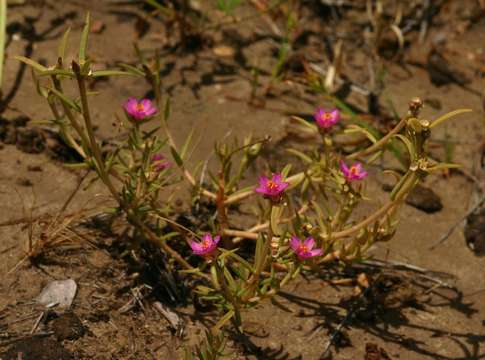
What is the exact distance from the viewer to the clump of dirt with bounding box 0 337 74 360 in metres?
2.07

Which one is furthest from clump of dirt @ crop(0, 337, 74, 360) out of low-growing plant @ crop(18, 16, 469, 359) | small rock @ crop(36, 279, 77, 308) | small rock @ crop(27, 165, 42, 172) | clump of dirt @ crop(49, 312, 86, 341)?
small rock @ crop(27, 165, 42, 172)

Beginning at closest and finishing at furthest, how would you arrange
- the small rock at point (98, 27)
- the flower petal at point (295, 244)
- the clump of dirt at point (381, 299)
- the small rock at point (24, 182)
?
the flower petal at point (295, 244), the clump of dirt at point (381, 299), the small rock at point (24, 182), the small rock at point (98, 27)

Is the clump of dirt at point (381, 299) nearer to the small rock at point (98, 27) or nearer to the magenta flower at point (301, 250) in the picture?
the magenta flower at point (301, 250)

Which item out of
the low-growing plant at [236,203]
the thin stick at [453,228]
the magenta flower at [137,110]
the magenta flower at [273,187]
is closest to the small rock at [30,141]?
the low-growing plant at [236,203]

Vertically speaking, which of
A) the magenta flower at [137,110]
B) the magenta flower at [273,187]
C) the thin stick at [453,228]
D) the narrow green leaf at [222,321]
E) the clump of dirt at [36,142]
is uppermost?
the magenta flower at [137,110]

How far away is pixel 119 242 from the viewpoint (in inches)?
105

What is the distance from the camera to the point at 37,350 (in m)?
2.10

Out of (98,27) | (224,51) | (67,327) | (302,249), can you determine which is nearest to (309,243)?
(302,249)

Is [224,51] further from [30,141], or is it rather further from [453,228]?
[453,228]

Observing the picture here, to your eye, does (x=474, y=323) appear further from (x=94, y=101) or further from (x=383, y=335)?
(x=94, y=101)

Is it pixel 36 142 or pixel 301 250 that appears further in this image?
pixel 36 142

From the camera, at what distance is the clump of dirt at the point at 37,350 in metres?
2.07

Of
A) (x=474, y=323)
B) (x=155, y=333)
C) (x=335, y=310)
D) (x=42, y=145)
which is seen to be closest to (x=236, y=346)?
(x=155, y=333)

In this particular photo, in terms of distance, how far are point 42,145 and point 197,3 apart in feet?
4.87
